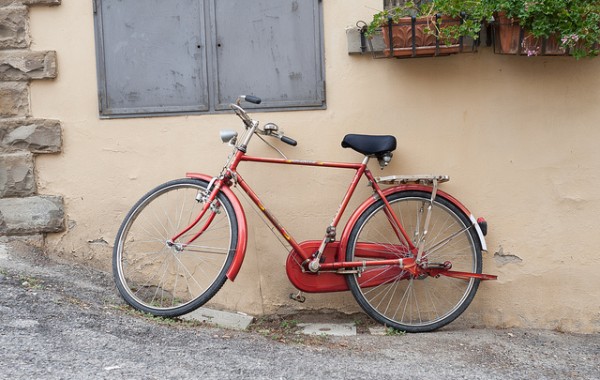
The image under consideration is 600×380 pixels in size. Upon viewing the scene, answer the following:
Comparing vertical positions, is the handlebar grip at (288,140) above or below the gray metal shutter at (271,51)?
below

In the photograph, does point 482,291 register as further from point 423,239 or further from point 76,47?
point 76,47

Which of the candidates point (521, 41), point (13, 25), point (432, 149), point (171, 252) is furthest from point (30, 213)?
point (521, 41)

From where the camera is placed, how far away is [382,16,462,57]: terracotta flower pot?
4.20 m

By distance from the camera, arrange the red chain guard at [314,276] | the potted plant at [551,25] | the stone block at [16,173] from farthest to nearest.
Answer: the stone block at [16,173] → the red chain guard at [314,276] → the potted plant at [551,25]

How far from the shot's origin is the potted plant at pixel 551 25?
4.03 metres

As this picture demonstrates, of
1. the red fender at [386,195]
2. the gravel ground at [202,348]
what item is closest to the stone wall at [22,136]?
the gravel ground at [202,348]

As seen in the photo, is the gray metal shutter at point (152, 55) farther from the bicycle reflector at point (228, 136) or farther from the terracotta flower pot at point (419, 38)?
the terracotta flower pot at point (419, 38)

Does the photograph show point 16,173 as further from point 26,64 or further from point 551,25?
point 551,25

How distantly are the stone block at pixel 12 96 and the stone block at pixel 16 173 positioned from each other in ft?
0.93

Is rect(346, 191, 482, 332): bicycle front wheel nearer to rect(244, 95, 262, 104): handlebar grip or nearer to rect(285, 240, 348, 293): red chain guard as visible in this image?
rect(285, 240, 348, 293): red chain guard

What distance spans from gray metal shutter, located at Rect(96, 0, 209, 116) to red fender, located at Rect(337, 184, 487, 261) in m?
1.17

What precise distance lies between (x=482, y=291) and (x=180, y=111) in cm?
219

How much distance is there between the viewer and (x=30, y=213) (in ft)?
16.1

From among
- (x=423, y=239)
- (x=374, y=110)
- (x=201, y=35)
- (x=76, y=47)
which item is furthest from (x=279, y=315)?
(x=76, y=47)
